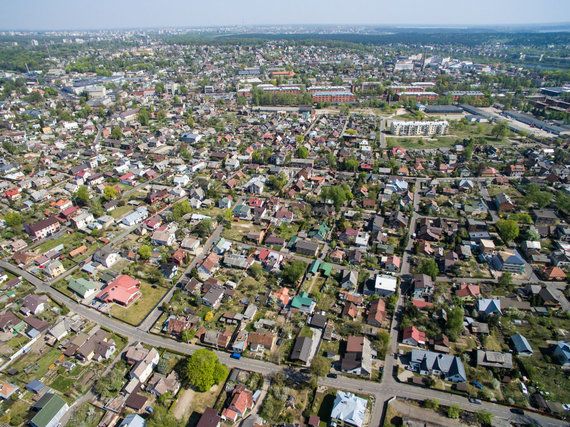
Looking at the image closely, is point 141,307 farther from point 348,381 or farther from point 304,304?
point 348,381

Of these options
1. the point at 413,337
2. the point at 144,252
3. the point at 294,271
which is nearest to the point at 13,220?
the point at 144,252

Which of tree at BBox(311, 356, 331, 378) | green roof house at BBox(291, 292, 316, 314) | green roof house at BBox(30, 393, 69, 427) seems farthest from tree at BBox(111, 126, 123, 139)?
tree at BBox(311, 356, 331, 378)

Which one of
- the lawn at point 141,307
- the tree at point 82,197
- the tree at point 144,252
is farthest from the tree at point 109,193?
the lawn at point 141,307

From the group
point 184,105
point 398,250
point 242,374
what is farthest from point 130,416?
point 184,105

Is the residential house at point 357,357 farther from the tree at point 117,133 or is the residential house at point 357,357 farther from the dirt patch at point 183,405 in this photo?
the tree at point 117,133

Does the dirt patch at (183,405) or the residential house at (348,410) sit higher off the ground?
the residential house at (348,410)

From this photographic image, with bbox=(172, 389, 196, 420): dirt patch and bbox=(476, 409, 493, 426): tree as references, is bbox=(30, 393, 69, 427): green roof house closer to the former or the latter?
bbox=(172, 389, 196, 420): dirt patch

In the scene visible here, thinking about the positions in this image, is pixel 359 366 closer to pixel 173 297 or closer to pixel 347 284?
pixel 347 284
